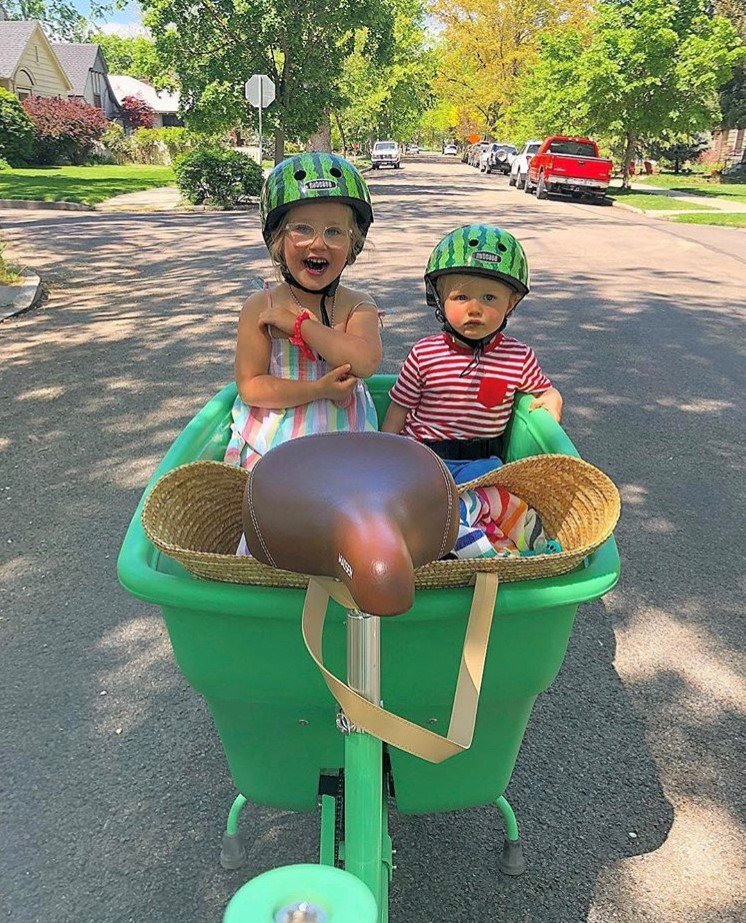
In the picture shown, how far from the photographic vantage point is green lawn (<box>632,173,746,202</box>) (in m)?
26.5

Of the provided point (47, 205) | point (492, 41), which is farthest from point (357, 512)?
point (492, 41)

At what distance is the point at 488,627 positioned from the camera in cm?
132

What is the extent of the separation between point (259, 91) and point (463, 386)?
19899mm

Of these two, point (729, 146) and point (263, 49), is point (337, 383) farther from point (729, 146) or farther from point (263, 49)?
point (729, 146)

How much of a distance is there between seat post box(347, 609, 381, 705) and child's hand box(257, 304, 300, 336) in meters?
1.36

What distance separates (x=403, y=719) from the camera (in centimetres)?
123

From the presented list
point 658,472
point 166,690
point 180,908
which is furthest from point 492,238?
point 658,472

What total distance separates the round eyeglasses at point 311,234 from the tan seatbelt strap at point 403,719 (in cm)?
128

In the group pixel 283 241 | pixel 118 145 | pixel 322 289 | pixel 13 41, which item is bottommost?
pixel 118 145

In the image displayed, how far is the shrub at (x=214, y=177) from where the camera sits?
62.2 feet

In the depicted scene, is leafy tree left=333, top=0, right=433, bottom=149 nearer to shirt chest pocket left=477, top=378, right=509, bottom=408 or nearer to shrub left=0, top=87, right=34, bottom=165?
shrub left=0, top=87, right=34, bottom=165

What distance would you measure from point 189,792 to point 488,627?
1.41m

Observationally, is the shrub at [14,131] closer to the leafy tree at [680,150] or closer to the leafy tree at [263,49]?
the leafy tree at [263,49]

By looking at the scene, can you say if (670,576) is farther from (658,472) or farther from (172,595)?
(172,595)
